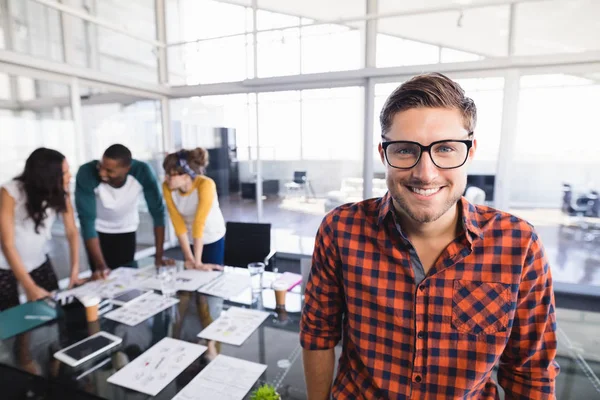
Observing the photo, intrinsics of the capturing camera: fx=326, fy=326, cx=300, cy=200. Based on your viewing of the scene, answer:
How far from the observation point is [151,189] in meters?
2.66

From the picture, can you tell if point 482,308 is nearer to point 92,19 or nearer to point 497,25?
point 497,25

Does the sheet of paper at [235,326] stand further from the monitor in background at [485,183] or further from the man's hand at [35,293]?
the monitor in background at [485,183]

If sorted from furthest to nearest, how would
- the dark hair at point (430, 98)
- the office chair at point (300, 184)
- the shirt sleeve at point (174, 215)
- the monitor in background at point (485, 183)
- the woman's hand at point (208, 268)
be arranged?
the office chair at point (300, 184)
the monitor in background at point (485, 183)
the shirt sleeve at point (174, 215)
the woman's hand at point (208, 268)
the dark hair at point (430, 98)

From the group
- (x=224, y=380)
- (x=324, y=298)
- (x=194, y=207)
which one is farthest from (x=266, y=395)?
(x=194, y=207)

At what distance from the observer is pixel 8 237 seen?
1896 mm

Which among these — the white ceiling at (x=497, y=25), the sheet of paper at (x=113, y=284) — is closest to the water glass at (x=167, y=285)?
the sheet of paper at (x=113, y=284)

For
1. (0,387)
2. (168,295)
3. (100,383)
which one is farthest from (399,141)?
(0,387)

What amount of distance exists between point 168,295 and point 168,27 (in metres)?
4.63

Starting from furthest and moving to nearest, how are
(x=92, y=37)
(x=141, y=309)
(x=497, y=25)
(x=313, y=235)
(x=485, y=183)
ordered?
(x=313, y=235) < (x=485, y=183) < (x=92, y=37) < (x=497, y=25) < (x=141, y=309)

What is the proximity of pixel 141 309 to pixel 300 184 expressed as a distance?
400 cm

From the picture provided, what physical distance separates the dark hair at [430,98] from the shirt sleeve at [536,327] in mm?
386

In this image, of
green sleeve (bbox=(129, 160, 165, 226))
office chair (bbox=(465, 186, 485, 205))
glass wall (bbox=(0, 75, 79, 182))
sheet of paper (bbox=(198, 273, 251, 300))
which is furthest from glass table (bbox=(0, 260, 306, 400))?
office chair (bbox=(465, 186, 485, 205))

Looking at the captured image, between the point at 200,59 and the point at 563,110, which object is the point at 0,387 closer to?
the point at 200,59

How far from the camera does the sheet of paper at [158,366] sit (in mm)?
1144
